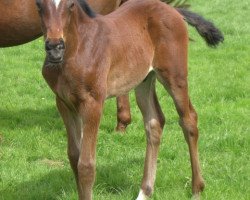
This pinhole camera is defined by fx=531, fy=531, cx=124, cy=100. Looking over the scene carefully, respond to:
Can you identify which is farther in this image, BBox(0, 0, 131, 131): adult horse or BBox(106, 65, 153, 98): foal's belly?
BBox(0, 0, 131, 131): adult horse

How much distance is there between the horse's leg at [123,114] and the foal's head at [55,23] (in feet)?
9.61

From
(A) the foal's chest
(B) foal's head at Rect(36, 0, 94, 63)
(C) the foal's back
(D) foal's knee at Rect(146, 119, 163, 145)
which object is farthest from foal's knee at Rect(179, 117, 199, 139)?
(B) foal's head at Rect(36, 0, 94, 63)

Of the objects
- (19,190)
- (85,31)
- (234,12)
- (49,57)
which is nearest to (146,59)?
(85,31)

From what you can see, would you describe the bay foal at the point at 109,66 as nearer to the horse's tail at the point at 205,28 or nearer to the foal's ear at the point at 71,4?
the foal's ear at the point at 71,4

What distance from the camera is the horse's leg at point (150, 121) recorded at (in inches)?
177

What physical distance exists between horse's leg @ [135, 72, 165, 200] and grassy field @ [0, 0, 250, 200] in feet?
0.69

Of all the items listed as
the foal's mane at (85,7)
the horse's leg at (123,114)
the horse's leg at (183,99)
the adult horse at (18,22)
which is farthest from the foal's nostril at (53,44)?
the horse's leg at (123,114)

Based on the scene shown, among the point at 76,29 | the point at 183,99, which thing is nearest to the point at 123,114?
the point at 183,99

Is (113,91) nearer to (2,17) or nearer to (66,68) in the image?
(66,68)

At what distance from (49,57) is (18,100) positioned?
4.27 m

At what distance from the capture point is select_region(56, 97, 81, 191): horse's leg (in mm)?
3781

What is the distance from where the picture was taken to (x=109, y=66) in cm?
373

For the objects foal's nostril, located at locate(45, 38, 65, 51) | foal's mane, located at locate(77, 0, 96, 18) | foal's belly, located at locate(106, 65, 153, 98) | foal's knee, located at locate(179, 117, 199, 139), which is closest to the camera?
foal's nostril, located at locate(45, 38, 65, 51)

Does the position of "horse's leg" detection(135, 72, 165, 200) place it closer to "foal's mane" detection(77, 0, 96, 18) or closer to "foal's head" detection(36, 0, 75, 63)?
"foal's mane" detection(77, 0, 96, 18)
